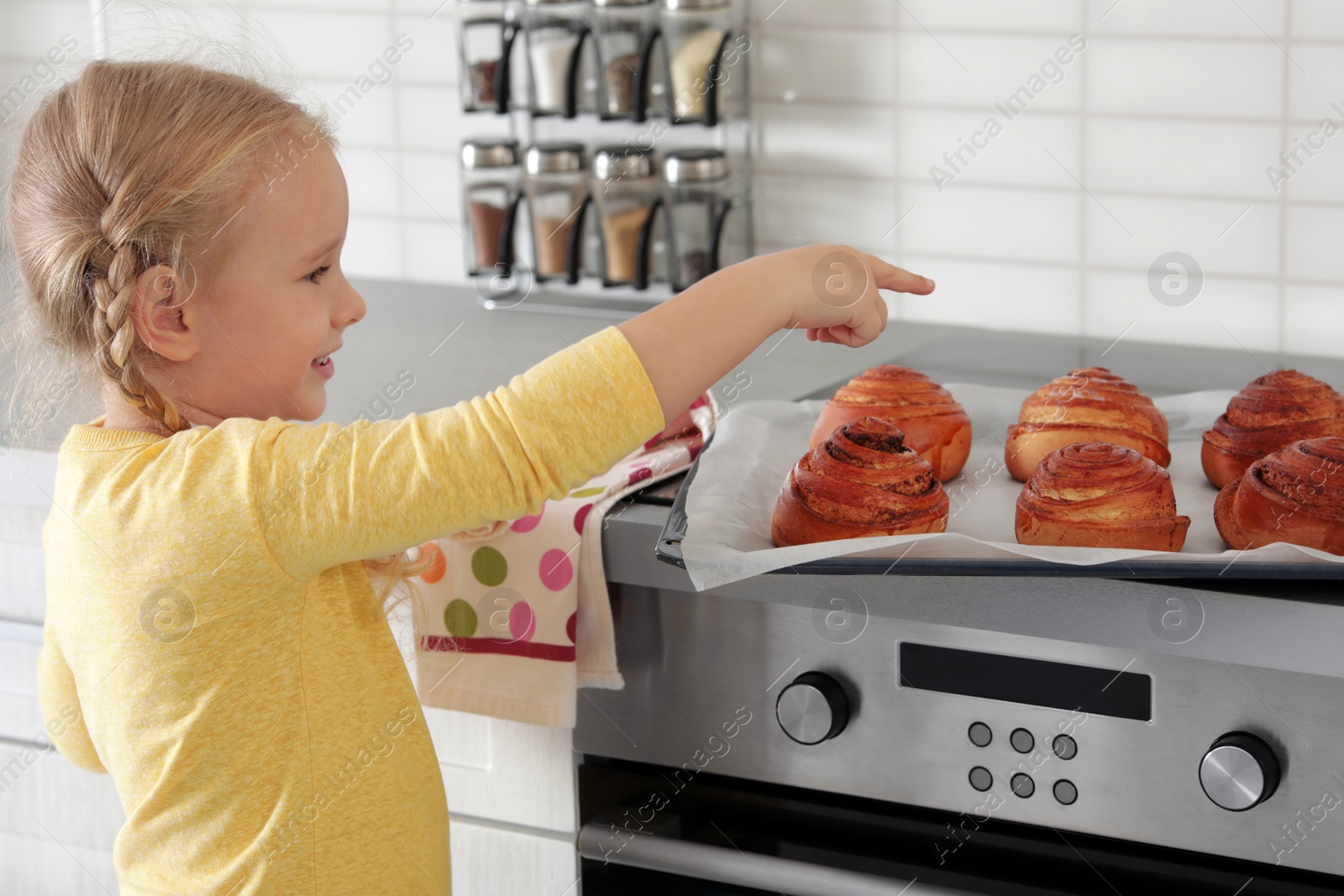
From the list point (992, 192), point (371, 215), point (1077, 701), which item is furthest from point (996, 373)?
point (371, 215)

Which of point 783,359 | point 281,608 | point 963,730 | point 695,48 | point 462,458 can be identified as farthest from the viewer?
point 695,48

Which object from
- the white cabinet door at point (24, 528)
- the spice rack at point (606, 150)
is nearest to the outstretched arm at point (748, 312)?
the white cabinet door at point (24, 528)

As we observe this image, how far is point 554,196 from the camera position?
61.0 inches

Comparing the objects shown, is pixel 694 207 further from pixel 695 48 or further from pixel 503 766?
pixel 503 766

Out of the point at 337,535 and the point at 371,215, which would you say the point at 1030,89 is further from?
the point at 337,535

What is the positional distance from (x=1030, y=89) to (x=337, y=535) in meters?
0.97

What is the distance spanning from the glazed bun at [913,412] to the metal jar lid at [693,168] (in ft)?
1.77

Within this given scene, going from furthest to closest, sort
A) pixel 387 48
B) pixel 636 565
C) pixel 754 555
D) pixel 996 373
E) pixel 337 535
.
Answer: pixel 387 48
pixel 996 373
pixel 636 565
pixel 754 555
pixel 337 535

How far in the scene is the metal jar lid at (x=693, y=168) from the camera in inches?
56.8

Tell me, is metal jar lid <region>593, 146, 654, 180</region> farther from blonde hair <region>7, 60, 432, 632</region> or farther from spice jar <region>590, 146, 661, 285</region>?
blonde hair <region>7, 60, 432, 632</region>

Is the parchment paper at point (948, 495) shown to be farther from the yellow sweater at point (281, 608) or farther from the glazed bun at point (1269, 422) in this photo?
the yellow sweater at point (281, 608)

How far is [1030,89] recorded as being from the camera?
1.35 metres

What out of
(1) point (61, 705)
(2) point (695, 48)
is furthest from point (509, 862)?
(2) point (695, 48)

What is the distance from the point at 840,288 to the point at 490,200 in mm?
929
